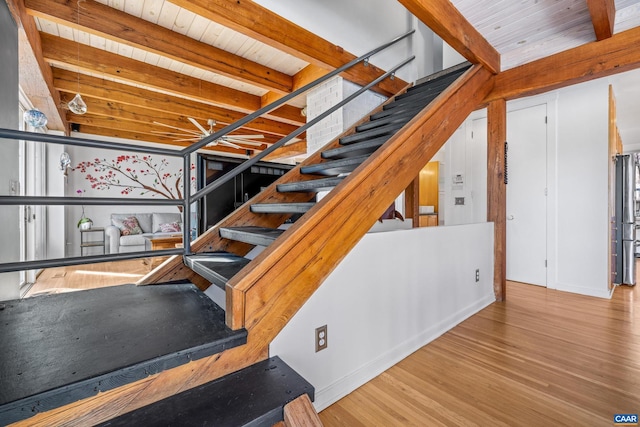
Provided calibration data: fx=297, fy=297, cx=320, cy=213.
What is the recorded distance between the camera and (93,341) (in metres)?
1.05

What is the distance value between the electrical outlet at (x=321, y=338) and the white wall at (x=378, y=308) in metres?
0.03

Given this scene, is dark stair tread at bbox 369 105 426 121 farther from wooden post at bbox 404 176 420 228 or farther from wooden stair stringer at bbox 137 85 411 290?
wooden post at bbox 404 176 420 228

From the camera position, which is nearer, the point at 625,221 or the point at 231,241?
the point at 231,241

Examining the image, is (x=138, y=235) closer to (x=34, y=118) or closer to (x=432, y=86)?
(x=34, y=118)

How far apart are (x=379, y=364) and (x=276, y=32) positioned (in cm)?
288

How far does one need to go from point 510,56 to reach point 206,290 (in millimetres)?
3597

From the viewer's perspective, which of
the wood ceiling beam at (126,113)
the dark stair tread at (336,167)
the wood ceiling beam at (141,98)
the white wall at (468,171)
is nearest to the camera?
the dark stair tread at (336,167)

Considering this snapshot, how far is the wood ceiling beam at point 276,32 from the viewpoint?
239 cm

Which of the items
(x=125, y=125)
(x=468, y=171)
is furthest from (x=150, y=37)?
(x=468, y=171)

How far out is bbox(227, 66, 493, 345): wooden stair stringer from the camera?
3.90ft

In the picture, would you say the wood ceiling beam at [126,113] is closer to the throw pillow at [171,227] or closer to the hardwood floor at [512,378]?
the throw pillow at [171,227]

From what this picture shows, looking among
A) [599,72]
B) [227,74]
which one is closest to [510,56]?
[599,72]

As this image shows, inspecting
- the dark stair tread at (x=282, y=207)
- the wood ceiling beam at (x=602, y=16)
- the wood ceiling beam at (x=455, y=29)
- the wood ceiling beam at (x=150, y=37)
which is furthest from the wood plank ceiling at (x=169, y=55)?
the wood ceiling beam at (x=602, y=16)

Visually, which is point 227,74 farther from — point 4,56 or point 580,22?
point 580,22
